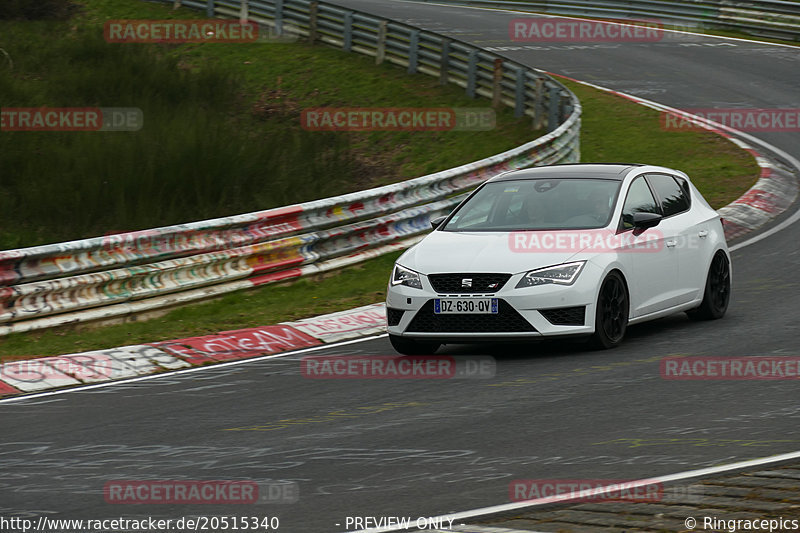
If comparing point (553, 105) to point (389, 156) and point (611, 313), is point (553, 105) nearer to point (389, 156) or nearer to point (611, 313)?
point (389, 156)

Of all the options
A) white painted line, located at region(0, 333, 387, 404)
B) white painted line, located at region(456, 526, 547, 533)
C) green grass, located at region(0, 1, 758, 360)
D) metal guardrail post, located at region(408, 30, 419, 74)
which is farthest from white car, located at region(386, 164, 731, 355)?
metal guardrail post, located at region(408, 30, 419, 74)

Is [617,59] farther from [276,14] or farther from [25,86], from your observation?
[25,86]

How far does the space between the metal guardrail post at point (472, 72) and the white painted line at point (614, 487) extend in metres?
22.1

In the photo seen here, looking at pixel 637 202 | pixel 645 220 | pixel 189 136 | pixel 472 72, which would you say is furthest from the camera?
pixel 472 72

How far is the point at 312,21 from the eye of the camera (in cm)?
3444

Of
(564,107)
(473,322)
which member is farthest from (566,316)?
(564,107)

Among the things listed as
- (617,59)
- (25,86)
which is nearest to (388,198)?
(25,86)

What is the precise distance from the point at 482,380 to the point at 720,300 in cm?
362

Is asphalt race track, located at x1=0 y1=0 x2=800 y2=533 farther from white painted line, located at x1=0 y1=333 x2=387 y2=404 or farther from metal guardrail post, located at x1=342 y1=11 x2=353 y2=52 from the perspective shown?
metal guardrail post, located at x1=342 y1=11 x2=353 y2=52

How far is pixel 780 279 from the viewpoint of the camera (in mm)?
13398

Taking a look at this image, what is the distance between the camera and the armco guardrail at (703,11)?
36.3m

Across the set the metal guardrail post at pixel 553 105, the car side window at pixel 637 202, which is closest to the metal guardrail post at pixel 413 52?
the metal guardrail post at pixel 553 105

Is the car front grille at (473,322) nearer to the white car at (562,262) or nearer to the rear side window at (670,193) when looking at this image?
the white car at (562,262)

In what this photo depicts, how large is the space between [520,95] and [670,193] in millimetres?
14581
